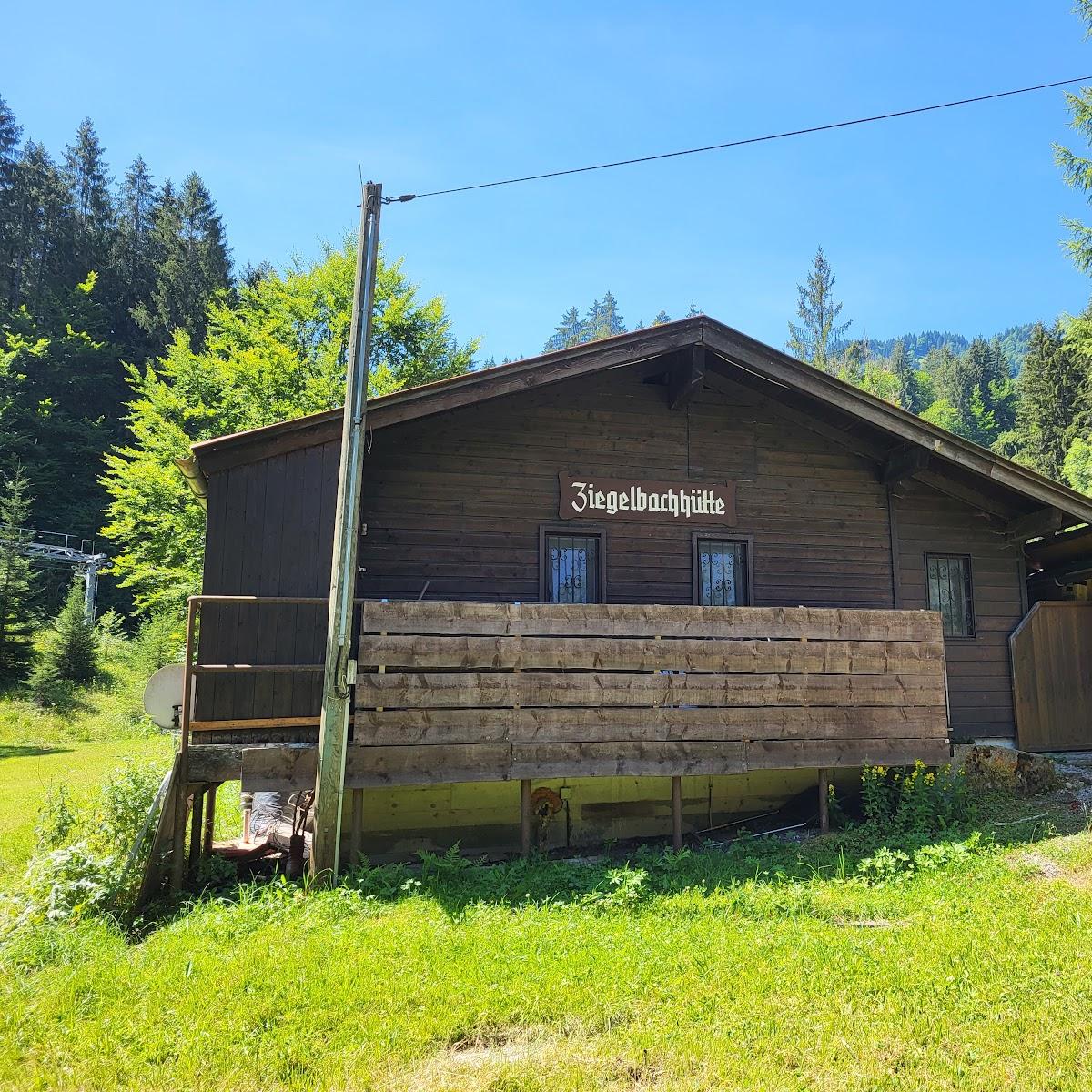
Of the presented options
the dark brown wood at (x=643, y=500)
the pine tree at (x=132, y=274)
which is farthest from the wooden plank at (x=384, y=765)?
the pine tree at (x=132, y=274)

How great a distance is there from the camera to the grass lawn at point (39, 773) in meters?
9.25

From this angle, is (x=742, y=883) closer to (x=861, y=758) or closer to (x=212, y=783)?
(x=861, y=758)

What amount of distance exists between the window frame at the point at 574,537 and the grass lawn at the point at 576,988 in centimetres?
380

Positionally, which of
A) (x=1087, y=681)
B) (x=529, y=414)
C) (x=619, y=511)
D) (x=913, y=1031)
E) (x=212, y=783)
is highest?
(x=529, y=414)

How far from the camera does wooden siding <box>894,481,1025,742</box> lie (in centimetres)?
1144

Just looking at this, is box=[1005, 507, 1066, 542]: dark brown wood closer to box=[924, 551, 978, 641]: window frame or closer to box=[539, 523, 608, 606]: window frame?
box=[924, 551, 978, 641]: window frame

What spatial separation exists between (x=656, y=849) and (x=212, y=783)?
14.6 ft

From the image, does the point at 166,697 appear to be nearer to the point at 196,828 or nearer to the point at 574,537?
the point at 196,828

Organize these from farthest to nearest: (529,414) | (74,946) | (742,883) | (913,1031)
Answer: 1. (529,414)
2. (742,883)
3. (74,946)
4. (913,1031)

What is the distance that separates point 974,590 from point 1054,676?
1679mm

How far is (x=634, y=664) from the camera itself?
8695 millimetres

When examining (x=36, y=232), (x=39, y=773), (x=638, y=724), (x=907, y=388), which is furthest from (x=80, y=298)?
(x=907, y=388)

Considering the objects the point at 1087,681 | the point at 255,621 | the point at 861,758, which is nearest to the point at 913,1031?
the point at 861,758

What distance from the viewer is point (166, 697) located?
328 inches
